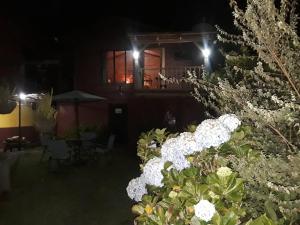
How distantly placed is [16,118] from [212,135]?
17.9 m

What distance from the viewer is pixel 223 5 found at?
21.8 metres

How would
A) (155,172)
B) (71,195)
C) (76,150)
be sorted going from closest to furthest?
(155,172) → (71,195) → (76,150)

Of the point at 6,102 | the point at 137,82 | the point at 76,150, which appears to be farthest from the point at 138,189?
the point at 6,102

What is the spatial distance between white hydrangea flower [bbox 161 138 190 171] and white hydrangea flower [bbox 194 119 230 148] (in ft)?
0.51

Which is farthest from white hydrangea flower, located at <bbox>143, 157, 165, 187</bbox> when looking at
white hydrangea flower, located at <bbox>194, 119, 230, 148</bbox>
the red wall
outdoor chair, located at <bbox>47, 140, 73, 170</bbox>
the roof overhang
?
the red wall

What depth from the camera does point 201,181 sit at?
2.63m

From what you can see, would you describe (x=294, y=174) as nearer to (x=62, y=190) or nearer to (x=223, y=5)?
(x=62, y=190)

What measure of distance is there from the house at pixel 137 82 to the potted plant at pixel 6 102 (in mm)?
3054

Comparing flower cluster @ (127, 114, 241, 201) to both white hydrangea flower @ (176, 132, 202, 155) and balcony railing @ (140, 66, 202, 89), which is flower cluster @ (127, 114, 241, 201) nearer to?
white hydrangea flower @ (176, 132, 202, 155)

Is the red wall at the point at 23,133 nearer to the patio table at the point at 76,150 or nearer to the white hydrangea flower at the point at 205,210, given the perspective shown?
the patio table at the point at 76,150

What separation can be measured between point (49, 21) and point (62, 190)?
55.3ft

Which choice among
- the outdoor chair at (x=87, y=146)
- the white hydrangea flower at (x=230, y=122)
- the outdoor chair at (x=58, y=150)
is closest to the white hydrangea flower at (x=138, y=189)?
the white hydrangea flower at (x=230, y=122)

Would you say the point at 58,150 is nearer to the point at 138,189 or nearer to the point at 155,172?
the point at 138,189

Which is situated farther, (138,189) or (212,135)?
(138,189)
